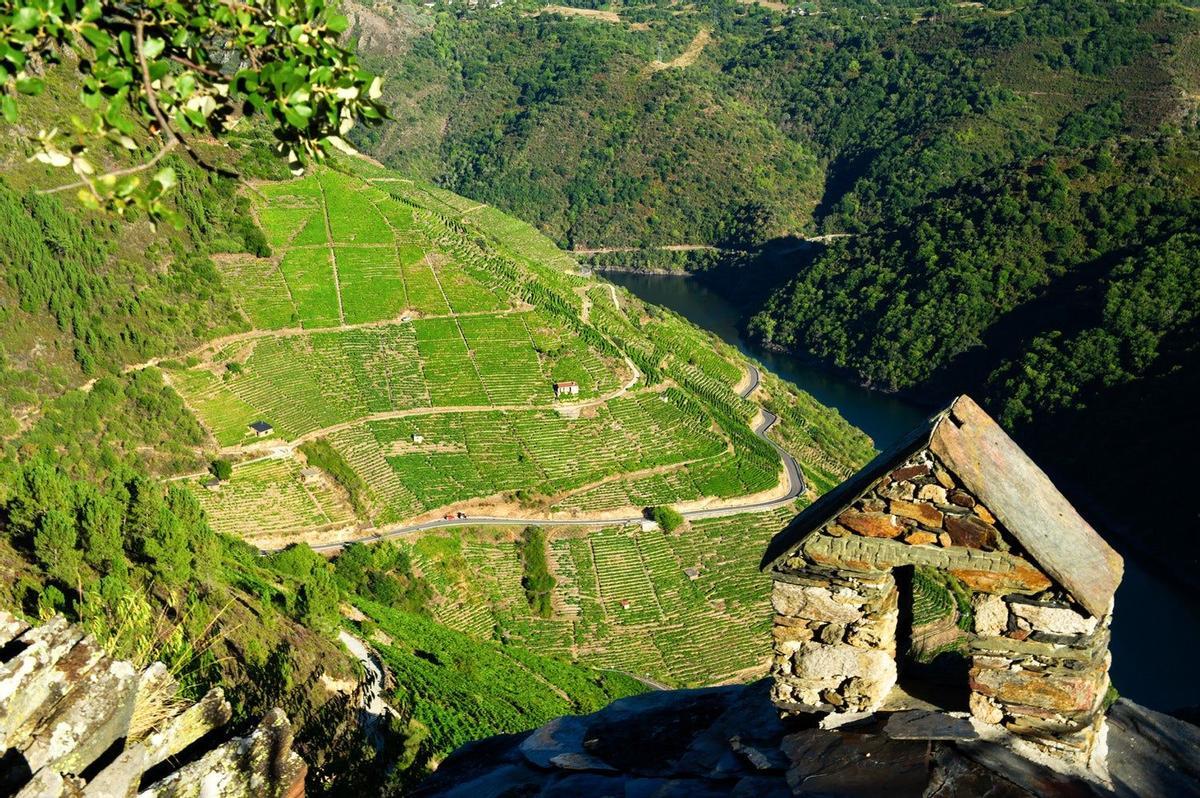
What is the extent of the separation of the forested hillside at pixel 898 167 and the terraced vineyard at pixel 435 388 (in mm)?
12044

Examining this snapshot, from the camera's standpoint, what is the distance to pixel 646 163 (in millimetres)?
109500

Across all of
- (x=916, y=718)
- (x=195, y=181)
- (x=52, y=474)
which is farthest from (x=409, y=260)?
(x=916, y=718)

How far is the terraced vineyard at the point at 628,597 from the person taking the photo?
3384cm

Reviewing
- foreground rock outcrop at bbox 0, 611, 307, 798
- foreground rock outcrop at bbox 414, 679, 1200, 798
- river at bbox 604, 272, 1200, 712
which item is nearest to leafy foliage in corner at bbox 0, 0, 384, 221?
foreground rock outcrop at bbox 0, 611, 307, 798

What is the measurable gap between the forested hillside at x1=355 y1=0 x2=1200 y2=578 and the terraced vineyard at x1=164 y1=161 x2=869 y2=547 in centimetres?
1204

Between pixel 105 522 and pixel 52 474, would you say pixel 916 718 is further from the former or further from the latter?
pixel 52 474

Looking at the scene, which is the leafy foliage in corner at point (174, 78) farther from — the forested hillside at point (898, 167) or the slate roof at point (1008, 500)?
the forested hillside at point (898, 167)

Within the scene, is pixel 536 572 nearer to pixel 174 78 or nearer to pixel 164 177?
pixel 174 78

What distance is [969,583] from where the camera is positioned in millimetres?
5336

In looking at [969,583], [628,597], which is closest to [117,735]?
[969,583]

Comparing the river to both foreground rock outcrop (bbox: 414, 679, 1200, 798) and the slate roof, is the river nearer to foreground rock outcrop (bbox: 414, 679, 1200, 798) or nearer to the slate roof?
foreground rock outcrop (bbox: 414, 679, 1200, 798)

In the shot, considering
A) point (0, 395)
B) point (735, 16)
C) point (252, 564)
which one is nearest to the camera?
point (252, 564)

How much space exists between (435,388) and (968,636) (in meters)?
39.6

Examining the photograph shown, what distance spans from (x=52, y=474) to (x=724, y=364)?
137 feet
